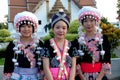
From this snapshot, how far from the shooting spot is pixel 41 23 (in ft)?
96.5

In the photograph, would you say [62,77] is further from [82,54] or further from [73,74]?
[82,54]

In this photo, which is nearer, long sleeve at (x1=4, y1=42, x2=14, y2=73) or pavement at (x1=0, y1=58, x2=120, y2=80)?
long sleeve at (x1=4, y1=42, x2=14, y2=73)

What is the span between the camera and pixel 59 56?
4.25m

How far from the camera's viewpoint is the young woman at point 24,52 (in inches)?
171

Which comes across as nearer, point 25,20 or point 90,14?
point 25,20

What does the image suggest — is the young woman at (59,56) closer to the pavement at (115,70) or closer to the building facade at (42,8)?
the pavement at (115,70)

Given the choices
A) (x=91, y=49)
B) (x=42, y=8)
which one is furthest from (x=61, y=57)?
(x=42, y=8)

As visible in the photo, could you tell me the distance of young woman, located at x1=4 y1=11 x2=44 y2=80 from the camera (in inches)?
171

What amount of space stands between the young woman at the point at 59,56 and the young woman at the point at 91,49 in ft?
0.81

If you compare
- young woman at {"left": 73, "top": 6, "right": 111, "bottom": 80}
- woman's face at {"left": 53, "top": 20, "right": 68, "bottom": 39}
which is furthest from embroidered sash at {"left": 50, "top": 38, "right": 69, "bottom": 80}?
young woman at {"left": 73, "top": 6, "right": 111, "bottom": 80}

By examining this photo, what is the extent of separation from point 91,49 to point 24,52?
0.96 metres

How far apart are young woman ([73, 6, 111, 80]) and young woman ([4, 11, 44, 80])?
58 centimetres

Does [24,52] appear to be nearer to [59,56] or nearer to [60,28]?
[59,56]

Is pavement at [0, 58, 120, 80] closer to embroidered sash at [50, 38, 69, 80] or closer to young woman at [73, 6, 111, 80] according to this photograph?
young woman at [73, 6, 111, 80]
